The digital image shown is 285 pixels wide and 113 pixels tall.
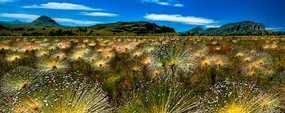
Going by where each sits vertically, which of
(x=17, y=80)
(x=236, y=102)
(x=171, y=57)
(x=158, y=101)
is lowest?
(x=17, y=80)

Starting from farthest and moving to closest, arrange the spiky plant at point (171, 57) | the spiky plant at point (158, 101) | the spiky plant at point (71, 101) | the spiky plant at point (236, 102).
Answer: the spiky plant at point (171, 57) → the spiky plant at point (236, 102) → the spiky plant at point (71, 101) → the spiky plant at point (158, 101)

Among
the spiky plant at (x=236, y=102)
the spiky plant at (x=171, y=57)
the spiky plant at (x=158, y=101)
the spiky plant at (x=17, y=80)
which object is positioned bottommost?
the spiky plant at (x=17, y=80)

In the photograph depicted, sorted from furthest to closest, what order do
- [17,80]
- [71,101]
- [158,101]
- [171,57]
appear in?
[171,57] < [17,80] < [71,101] < [158,101]

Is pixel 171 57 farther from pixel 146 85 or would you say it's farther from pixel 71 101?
pixel 71 101

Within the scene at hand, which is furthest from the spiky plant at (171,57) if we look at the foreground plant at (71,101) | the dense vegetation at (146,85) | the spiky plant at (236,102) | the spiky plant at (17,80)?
the foreground plant at (71,101)

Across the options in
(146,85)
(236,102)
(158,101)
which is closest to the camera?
(158,101)

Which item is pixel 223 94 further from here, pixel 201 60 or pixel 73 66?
pixel 73 66

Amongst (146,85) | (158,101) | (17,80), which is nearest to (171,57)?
(17,80)

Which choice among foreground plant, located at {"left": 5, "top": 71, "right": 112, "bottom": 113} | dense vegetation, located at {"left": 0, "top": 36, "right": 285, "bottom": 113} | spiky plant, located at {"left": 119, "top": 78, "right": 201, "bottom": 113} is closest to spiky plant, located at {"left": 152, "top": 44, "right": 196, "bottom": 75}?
dense vegetation, located at {"left": 0, "top": 36, "right": 285, "bottom": 113}

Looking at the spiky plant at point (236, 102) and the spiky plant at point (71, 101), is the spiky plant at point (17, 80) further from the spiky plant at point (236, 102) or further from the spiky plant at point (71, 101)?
the spiky plant at point (236, 102)

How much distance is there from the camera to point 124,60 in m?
24.2

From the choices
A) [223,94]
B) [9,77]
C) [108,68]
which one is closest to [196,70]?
[108,68]

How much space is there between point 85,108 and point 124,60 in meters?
18.6

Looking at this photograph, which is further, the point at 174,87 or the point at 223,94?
the point at 223,94
